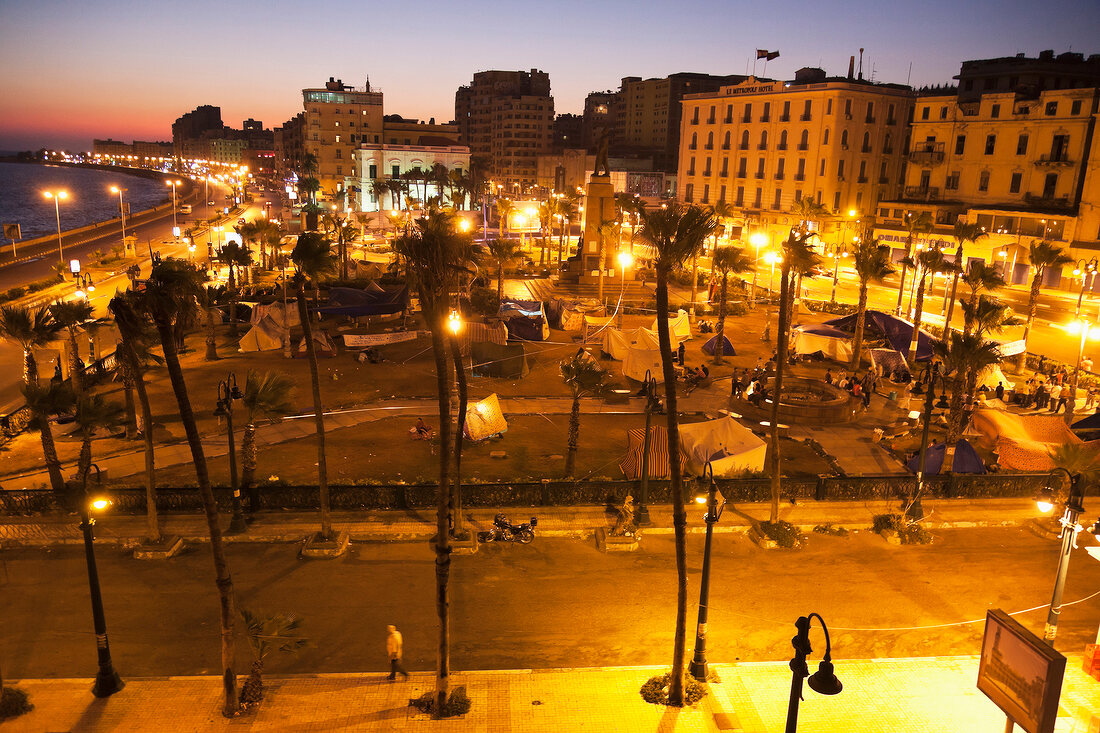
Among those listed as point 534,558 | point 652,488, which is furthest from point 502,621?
point 652,488

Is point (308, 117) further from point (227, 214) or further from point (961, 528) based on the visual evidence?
point (961, 528)

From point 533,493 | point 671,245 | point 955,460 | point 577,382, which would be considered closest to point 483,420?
point 577,382

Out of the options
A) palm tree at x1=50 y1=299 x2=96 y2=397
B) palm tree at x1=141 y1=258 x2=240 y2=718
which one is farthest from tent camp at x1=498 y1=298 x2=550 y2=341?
palm tree at x1=141 y1=258 x2=240 y2=718

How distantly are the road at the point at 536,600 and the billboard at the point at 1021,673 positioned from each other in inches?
175

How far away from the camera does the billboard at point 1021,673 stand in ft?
32.7

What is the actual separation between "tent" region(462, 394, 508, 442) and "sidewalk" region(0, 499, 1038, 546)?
4965 mm

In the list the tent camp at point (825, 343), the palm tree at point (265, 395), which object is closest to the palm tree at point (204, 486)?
the palm tree at point (265, 395)

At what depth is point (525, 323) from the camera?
39.4 metres

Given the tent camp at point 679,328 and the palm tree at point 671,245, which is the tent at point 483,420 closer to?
the palm tree at point 671,245

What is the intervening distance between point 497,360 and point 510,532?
49.1 feet

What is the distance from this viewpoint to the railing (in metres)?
19.6

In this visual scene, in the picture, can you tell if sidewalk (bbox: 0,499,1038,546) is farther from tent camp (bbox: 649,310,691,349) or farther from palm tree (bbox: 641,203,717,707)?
tent camp (bbox: 649,310,691,349)

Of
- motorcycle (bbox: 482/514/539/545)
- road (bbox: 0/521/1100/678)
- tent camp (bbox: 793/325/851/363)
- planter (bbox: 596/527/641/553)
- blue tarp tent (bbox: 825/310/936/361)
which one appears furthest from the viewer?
blue tarp tent (bbox: 825/310/936/361)

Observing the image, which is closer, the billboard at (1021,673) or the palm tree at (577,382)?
the billboard at (1021,673)
